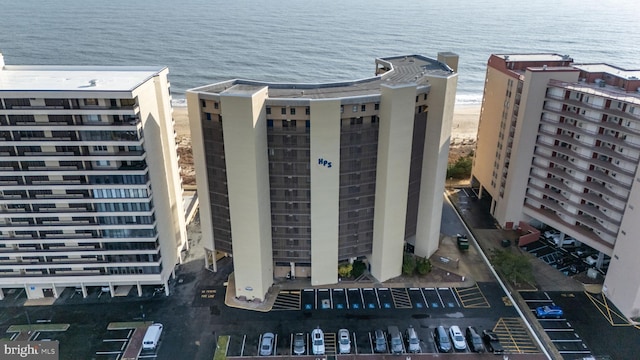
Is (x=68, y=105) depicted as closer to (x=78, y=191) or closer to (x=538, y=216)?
(x=78, y=191)

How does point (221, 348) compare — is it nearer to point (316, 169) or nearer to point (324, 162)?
point (316, 169)

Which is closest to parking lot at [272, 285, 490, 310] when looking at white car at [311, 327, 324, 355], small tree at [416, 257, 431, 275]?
small tree at [416, 257, 431, 275]

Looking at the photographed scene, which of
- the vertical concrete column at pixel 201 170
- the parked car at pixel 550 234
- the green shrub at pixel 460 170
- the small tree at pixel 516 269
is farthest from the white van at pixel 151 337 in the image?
the green shrub at pixel 460 170

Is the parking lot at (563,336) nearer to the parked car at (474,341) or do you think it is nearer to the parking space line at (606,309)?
the parking space line at (606,309)

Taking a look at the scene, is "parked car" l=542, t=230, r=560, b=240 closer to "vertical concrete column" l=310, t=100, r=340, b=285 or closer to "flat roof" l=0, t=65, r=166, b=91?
"vertical concrete column" l=310, t=100, r=340, b=285

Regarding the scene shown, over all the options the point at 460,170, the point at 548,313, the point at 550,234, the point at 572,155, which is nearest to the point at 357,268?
the point at 548,313

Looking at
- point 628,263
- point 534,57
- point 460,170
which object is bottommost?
point 460,170
